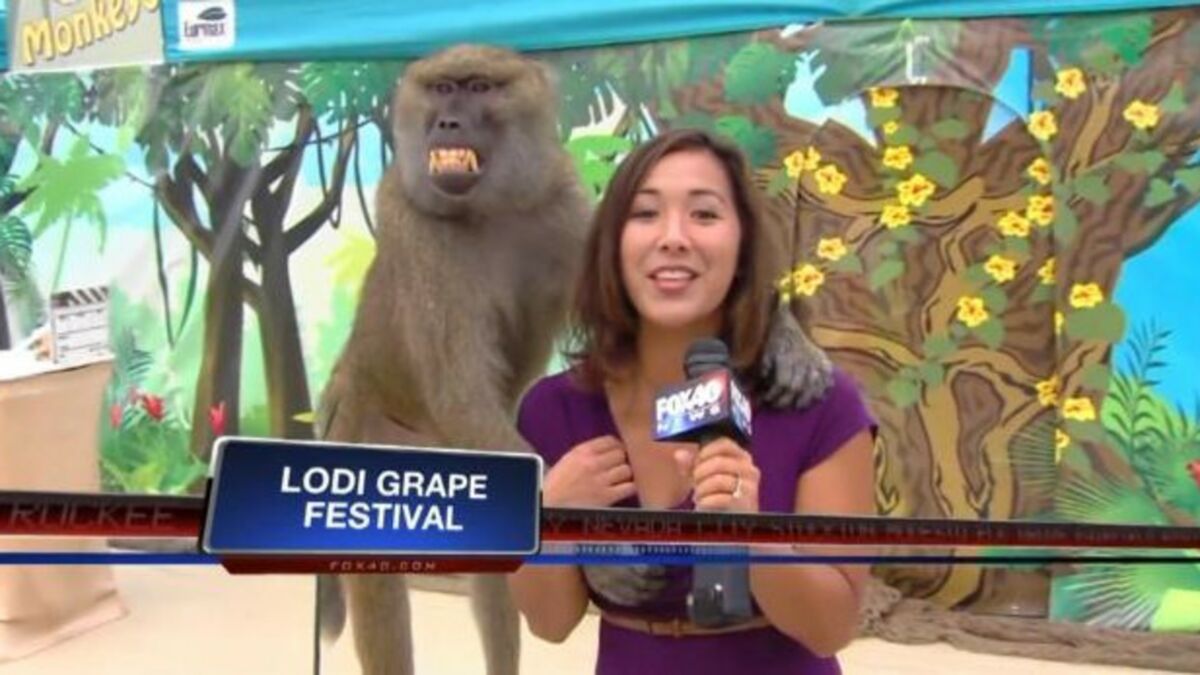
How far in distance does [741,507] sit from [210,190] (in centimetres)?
276

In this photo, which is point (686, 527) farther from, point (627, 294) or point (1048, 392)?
point (1048, 392)

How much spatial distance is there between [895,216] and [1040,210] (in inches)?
13.3

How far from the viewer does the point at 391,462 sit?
82 cm

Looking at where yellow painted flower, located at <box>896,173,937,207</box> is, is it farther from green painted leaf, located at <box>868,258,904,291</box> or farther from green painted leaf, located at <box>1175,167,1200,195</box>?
green painted leaf, located at <box>1175,167,1200,195</box>

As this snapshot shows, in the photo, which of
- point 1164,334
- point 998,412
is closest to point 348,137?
point 998,412

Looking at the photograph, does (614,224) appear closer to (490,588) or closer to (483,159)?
(483,159)

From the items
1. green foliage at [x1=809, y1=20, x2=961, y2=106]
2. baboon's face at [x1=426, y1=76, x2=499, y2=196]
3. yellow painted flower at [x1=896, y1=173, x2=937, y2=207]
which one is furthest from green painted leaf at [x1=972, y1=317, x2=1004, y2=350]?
baboon's face at [x1=426, y1=76, x2=499, y2=196]

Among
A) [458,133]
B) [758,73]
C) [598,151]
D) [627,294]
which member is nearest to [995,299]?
[758,73]

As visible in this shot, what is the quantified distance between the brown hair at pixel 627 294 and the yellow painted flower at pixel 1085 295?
2.07 m

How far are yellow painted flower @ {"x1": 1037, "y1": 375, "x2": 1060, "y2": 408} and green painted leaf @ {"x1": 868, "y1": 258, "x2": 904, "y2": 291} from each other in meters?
0.43

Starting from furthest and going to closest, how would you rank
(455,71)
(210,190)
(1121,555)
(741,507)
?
(210,190)
(455,71)
(1121,555)
(741,507)

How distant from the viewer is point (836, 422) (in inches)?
45.5

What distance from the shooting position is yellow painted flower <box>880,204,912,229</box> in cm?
324

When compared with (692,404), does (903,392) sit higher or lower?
higher
